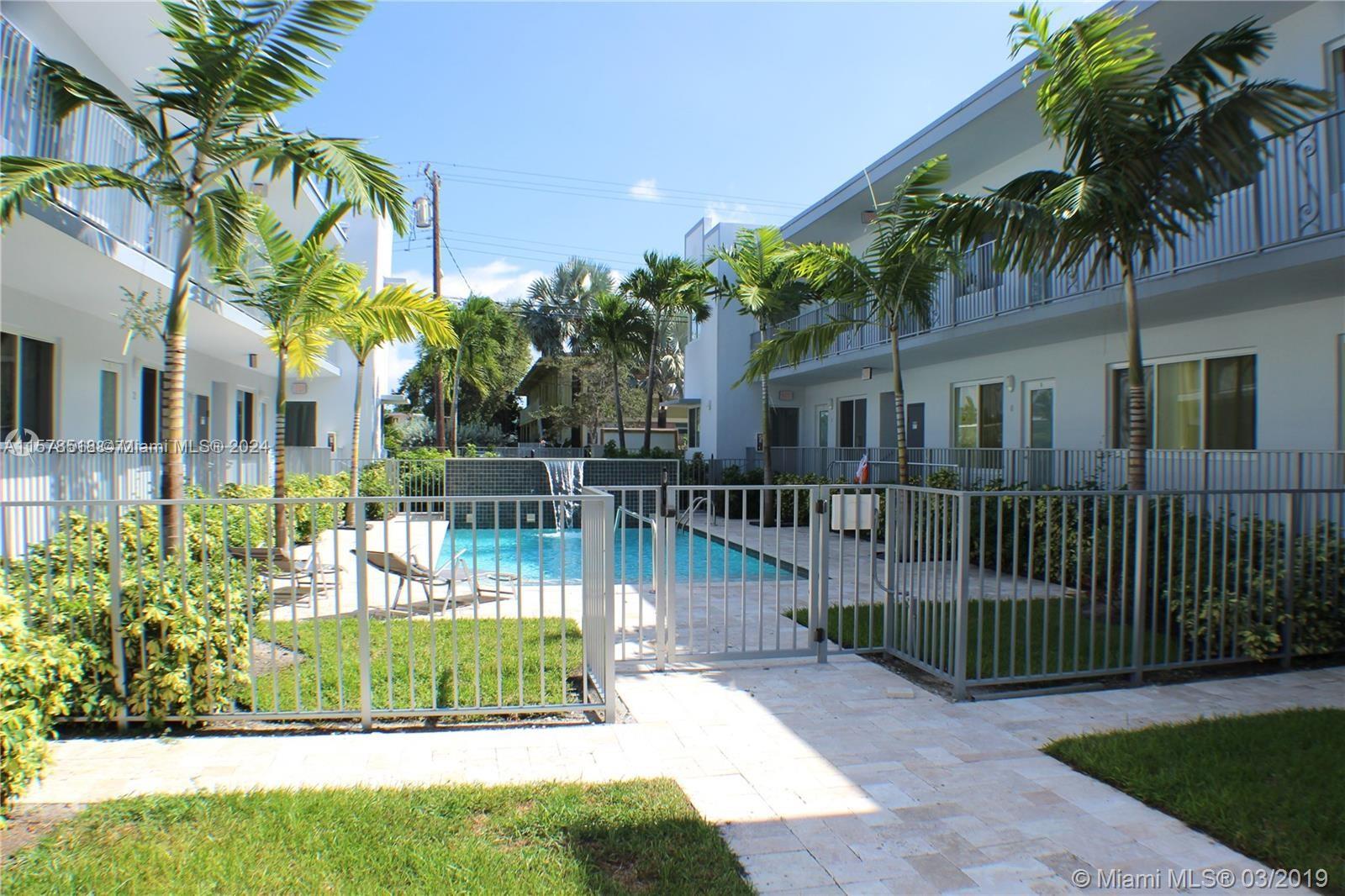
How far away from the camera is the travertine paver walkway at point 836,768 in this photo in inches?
129

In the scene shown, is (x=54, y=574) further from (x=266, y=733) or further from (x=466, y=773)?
(x=466, y=773)

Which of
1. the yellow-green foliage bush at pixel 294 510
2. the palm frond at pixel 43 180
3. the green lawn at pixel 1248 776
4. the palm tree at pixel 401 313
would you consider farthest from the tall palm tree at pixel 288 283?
the green lawn at pixel 1248 776

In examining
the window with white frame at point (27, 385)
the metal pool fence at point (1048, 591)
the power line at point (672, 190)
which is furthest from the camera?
the power line at point (672, 190)

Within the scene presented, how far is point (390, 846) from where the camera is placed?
10.6ft

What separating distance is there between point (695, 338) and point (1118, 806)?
2270cm

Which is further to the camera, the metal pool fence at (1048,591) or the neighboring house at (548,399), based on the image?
the neighboring house at (548,399)

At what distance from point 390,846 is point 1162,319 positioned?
1124 centimetres

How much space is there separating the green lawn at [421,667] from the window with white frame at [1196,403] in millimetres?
8177

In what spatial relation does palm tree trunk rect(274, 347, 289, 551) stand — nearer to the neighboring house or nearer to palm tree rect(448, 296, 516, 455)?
palm tree rect(448, 296, 516, 455)

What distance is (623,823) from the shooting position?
348 cm

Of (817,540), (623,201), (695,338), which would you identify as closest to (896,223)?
(817,540)

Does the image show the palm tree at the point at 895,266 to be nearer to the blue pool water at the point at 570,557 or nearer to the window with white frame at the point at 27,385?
the blue pool water at the point at 570,557

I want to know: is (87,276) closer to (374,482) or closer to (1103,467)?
(374,482)
